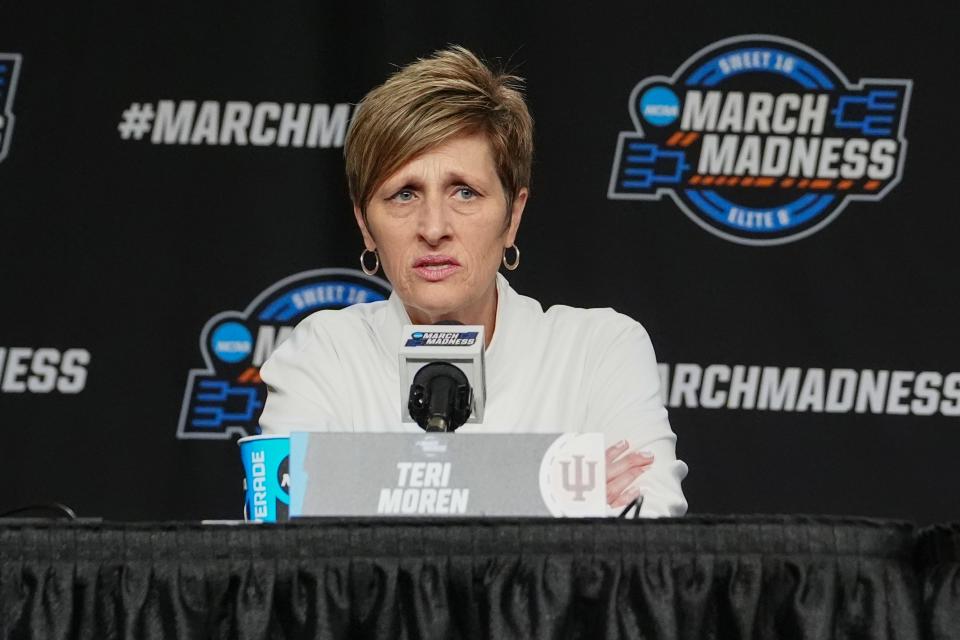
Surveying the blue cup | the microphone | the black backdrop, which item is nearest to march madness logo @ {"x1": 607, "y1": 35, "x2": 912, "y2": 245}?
the black backdrop

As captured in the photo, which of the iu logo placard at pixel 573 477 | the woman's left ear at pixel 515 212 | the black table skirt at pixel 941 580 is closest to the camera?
the black table skirt at pixel 941 580

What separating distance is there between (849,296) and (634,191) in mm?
534

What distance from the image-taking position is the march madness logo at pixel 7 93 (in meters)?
3.34

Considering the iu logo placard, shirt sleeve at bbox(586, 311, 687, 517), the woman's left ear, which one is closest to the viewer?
the iu logo placard

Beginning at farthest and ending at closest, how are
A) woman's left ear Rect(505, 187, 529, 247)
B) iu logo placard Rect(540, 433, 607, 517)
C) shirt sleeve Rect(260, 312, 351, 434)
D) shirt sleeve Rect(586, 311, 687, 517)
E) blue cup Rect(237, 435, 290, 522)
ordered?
woman's left ear Rect(505, 187, 529, 247), shirt sleeve Rect(260, 312, 351, 434), shirt sleeve Rect(586, 311, 687, 517), blue cup Rect(237, 435, 290, 522), iu logo placard Rect(540, 433, 607, 517)

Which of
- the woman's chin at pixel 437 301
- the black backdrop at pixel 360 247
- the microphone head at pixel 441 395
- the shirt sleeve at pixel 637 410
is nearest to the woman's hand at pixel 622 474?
the shirt sleeve at pixel 637 410

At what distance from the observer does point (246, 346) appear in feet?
10.9

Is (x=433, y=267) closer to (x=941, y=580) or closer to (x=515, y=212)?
(x=515, y=212)

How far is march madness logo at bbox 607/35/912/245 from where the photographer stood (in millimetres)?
3303

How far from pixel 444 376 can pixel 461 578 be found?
33cm

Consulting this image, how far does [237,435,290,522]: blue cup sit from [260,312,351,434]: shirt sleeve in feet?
1.88

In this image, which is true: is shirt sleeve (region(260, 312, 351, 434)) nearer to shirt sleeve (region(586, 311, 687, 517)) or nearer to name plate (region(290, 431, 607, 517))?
shirt sleeve (region(586, 311, 687, 517))

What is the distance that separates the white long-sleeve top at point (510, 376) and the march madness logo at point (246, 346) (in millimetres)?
821

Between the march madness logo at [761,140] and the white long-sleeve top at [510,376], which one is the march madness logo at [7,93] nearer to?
the white long-sleeve top at [510,376]
